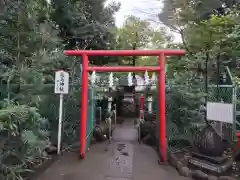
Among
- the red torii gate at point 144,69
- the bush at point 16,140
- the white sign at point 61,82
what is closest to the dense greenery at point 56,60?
the bush at point 16,140

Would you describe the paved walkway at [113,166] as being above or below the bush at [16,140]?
below

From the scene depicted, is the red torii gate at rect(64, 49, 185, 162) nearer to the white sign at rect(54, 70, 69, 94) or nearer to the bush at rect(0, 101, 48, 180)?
the white sign at rect(54, 70, 69, 94)

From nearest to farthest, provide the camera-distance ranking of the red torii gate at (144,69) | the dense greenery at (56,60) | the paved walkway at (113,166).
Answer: the dense greenery at (56,60) → the paved walkway at (113,166) → the red torii gate at (144,69)

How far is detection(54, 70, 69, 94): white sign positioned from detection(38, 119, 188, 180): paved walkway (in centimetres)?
181

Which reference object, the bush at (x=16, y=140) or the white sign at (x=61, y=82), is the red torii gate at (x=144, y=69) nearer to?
the white sign at (x=61, y=82)

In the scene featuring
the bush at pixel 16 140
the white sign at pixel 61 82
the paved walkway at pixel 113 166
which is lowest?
the paved walkway at pixel 113 166

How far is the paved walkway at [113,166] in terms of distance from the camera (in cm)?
454

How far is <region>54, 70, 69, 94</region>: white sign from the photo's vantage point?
229 inches

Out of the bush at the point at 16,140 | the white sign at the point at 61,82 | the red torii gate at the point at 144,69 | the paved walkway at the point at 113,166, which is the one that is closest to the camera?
the bush at the point at 16,140

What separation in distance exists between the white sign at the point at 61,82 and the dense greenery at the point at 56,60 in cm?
41

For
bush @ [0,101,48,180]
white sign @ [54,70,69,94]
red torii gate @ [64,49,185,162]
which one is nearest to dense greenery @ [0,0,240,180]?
bush @ [0,101,48,180]

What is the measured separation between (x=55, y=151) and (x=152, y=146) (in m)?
3.07

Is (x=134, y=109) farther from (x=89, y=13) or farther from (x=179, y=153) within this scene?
(x=179, y=153)

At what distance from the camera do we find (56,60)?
6.95m
